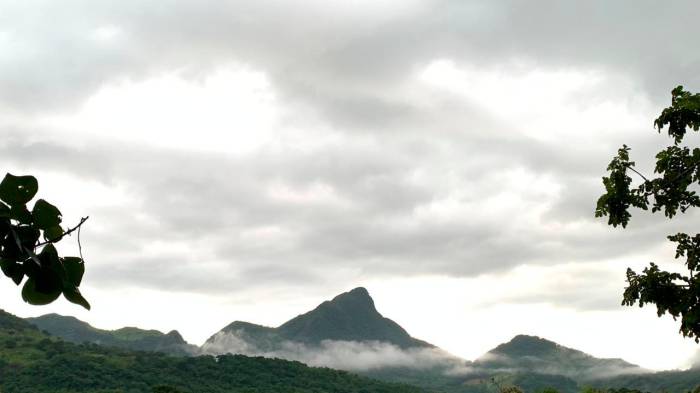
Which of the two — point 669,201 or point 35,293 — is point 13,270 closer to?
point 35,293

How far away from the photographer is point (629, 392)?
86875 mm

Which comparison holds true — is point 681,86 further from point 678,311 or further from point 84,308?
point 84,308

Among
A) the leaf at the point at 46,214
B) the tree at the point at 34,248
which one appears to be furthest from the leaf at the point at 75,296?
the leaf at the point at 46,214

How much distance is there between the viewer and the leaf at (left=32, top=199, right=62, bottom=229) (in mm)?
2564

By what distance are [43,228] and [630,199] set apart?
38.5 ft

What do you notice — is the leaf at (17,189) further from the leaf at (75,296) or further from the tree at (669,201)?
the tree at (669,201)

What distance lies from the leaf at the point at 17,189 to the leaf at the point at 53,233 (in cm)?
17

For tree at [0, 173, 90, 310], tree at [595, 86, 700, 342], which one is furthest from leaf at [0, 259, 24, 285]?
tree at [595, 86, 700, 342]

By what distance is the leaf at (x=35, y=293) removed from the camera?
271cm

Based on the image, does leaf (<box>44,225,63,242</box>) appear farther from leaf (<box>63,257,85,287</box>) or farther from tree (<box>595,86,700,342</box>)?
tree (<box>595,86,700,342</box>)

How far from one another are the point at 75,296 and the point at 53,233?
270 mm

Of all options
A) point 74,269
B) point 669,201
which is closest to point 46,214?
point 74,269

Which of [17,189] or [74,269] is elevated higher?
[17,189]

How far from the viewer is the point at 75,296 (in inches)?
106
